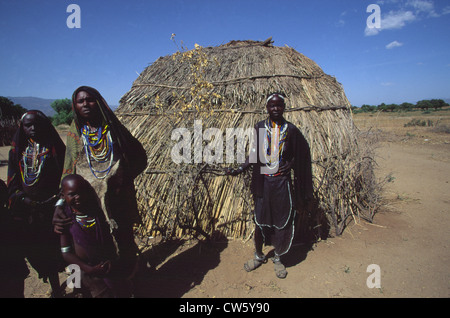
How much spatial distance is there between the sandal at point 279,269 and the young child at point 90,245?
1.84m

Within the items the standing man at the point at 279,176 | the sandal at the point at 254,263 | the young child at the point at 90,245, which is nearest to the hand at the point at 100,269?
the young child at the point at 90,245

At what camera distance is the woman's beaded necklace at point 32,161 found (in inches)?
97.3

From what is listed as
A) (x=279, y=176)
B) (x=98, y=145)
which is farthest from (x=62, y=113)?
(x=279, y=176)

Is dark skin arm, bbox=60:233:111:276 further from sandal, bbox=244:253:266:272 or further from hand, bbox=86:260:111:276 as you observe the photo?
sandal, bbox=244:253:266:272

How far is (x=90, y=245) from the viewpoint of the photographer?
1947 mm

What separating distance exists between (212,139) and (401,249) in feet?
10.7

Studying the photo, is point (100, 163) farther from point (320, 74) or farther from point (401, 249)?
point (320, 74)

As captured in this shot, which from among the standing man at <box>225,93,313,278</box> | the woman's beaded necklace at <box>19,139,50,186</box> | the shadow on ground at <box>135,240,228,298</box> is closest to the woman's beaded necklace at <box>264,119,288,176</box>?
the standing man at <box>225,93,313,278</box>

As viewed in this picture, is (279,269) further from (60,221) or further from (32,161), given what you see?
(32,161)

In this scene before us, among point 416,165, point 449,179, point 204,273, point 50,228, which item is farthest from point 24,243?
point 416,165

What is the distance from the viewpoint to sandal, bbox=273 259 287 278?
2.93 meters

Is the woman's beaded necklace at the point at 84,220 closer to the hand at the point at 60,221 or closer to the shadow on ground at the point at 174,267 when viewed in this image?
the hand at the point at 60,221

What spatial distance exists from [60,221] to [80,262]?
0.36 metres

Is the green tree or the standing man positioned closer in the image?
the standing man
